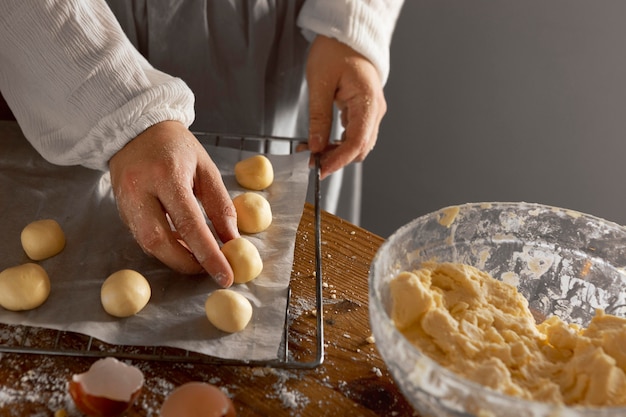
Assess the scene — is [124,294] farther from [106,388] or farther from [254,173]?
[254,173]

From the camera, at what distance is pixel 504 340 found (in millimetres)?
675

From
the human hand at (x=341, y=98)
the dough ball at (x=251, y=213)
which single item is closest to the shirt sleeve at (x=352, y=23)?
the human hand at (x=341, y=98)

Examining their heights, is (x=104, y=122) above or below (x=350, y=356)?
above

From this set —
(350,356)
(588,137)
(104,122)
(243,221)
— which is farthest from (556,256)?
(588,137)

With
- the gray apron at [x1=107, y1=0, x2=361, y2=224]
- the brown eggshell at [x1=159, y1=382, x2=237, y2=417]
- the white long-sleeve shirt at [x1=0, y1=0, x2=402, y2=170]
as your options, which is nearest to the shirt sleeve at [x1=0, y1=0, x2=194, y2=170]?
the white long-sleeve shirt at [x1=0, y1=0, x2=402, y2=170]

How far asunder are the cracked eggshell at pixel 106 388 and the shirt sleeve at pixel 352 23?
25.8 inches

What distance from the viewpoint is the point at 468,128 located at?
1.82 metres

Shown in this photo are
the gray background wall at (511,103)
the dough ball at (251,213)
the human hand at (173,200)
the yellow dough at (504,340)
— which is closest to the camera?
the yellow dough at (504,340)

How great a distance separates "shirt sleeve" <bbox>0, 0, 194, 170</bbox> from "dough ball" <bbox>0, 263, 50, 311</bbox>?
0.19 m

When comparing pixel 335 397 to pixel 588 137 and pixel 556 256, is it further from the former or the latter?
pixel 588 137

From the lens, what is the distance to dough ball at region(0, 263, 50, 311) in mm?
812

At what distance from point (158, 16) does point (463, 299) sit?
0.72 meters

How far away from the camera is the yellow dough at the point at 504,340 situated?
2.02 feet

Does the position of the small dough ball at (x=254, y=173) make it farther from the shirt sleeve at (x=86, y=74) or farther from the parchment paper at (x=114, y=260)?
the shirt sleeve at (x=86, y=74)
